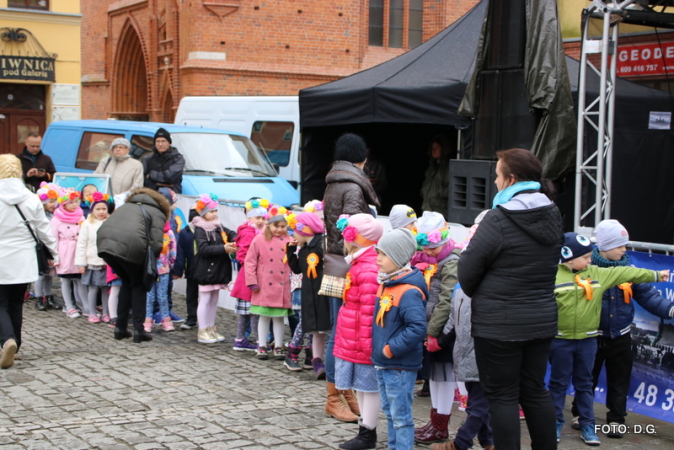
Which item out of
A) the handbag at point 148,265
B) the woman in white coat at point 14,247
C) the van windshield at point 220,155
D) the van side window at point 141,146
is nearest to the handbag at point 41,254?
the woman in white coat at point 14,247

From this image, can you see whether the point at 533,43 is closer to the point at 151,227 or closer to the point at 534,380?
the point at 151,227

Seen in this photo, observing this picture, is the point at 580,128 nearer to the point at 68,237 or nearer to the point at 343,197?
the point at 343,197

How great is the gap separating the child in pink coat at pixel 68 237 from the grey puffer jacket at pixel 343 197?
4577 mm

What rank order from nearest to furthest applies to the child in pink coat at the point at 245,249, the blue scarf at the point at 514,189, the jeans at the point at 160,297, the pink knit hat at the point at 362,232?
the blue scarf at the point at 514,189 → the pink knit hat at the point at 362,232 → the child in pink coat at the point at 245,249 → the jeans at the point at 160,297

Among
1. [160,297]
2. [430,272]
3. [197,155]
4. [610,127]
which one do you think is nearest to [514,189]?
[430,272]

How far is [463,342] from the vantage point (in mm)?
5422

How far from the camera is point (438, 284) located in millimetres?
5832

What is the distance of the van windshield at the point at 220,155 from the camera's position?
530 inches

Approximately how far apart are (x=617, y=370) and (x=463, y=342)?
147cm

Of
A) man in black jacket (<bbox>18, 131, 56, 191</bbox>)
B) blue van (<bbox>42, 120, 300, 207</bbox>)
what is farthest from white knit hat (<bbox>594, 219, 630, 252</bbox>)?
man in black jacket (<bbox>18, 131, 56, 191</bbox>)

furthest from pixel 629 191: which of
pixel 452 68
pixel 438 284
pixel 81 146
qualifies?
pixel 81 146

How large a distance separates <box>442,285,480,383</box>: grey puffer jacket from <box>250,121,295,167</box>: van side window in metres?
10.4

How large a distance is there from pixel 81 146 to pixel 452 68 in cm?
708

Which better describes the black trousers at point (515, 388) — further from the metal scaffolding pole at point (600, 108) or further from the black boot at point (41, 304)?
the black boot at point (41, 304)
